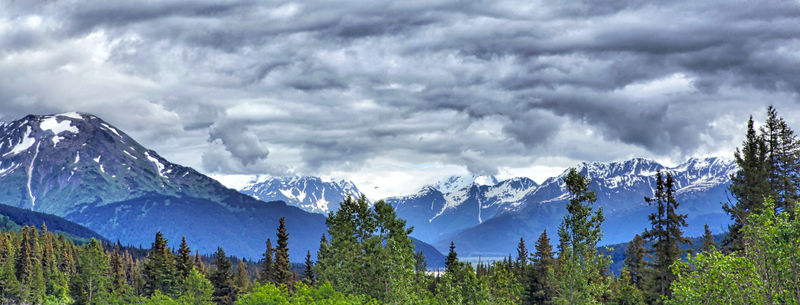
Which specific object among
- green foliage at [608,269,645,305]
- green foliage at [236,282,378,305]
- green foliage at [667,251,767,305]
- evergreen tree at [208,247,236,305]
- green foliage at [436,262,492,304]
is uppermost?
Result: evergreen tree at [208,247,236,305]

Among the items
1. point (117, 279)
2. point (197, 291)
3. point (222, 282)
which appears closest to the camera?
point (197, 291)

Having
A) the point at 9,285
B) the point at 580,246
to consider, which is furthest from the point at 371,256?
the point at 9,285

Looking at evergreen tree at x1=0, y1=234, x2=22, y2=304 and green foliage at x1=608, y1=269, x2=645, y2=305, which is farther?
evergreen tree at x1=0, y1=234, x2=22, y2=304

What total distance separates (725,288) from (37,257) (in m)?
190

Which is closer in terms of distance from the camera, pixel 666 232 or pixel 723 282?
pixel 723 282

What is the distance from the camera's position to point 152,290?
465ft

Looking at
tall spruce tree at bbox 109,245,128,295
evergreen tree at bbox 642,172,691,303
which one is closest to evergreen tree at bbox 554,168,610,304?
evergreen tree at bbox 642,172,691,303

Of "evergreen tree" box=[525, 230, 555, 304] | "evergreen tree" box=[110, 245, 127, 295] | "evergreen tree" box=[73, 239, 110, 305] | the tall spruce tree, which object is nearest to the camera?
"evergreen tree" box=[525, 230, 555, 304]

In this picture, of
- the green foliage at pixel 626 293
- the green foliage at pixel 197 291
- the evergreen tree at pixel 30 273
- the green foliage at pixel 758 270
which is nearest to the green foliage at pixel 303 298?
the green foliage at pixel 197 291

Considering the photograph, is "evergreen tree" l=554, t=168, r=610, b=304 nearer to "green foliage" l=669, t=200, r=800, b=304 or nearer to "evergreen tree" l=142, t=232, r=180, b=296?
"green foliage" l=669, t=200, r=800, b=304

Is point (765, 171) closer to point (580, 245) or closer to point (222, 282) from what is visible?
point (580, 245)

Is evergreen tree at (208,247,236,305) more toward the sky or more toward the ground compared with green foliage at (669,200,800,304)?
more toward the sky

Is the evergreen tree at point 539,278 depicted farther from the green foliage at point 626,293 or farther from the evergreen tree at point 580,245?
the evergreen tree at point 580,245

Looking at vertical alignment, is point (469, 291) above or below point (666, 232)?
below
